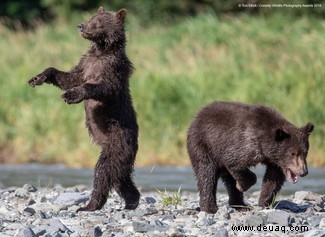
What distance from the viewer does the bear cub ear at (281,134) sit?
9.30 m

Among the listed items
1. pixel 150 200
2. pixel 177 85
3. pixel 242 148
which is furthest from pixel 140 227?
pixel 177 85

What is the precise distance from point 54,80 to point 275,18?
537 inches

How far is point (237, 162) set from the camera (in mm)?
9312

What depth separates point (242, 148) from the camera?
9312 mm

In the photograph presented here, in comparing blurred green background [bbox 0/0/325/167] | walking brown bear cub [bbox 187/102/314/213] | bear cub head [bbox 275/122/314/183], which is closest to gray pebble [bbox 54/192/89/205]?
walking brown bear cub [bbox 187/102/314/213]

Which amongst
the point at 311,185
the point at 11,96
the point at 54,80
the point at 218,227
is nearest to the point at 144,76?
the point at 11,96

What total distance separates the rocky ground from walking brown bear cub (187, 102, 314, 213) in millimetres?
224

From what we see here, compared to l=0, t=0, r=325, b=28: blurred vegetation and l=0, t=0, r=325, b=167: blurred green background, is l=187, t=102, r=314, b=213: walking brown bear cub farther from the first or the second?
l=0, t=0, r=325, b=28: blurred vegetation

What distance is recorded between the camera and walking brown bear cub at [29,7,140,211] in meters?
9.55

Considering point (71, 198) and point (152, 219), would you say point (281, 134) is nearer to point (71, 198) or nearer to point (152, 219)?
point (152, 219)

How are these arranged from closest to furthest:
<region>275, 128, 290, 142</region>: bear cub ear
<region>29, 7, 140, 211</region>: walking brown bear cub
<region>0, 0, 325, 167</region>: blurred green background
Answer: <region>275, 128, 290, 142</region>: bear cub ear, <region>29, 7, 140, 211</region>: walking brown bear cub, <region>0, 0, 325, 167</region>: blurred green background

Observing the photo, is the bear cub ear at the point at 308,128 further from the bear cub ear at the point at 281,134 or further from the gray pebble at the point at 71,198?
the gray pebble at the point at 71,198

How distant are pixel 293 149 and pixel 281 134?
178 mm

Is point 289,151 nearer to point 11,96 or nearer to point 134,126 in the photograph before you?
point 134,126
